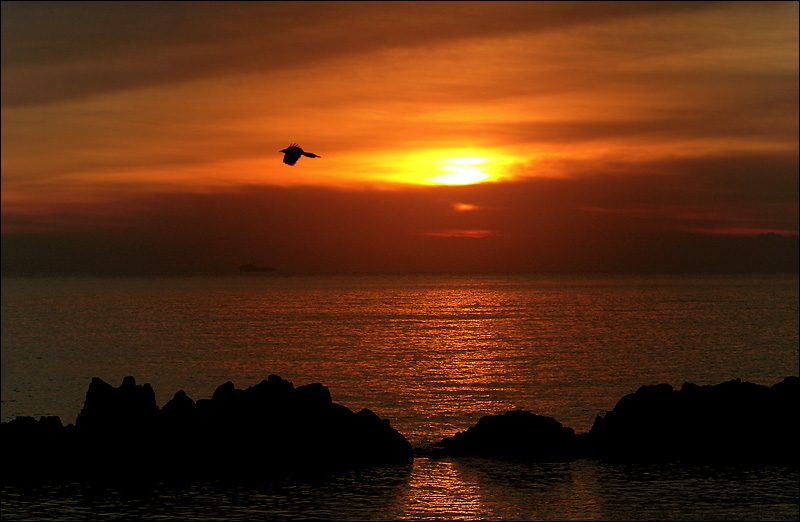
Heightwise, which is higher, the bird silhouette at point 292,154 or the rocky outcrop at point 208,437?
the bird silhouette at point 292,154

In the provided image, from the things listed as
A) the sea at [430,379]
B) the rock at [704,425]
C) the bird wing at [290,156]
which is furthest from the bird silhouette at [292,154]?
the rock at [704,425]

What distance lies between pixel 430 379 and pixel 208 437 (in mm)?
37669

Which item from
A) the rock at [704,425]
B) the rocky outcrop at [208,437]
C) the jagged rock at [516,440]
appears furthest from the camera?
the jagged rock at [516,440]

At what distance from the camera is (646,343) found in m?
121

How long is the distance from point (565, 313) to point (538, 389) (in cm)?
11942

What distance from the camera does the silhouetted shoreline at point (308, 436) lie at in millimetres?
45469

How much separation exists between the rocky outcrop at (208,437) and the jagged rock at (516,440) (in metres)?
3.76

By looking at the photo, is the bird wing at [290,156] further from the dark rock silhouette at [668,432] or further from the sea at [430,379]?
the dark rock silhouette at [668,432]

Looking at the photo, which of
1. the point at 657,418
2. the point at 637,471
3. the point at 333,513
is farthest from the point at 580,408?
the point at 333,513

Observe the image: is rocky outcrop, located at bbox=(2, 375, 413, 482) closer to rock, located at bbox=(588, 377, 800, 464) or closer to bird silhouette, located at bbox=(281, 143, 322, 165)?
rock, located at bbox=(588, 377, 800, 464)

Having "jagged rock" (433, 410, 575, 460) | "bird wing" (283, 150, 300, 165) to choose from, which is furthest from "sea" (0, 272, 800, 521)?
"bird wing" (283, 150, 300, 165)

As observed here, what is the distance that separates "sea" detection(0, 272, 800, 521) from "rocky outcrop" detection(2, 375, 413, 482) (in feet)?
8.05

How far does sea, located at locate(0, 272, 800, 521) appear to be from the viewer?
3884 centimetres

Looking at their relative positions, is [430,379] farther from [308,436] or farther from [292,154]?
[292,154]
